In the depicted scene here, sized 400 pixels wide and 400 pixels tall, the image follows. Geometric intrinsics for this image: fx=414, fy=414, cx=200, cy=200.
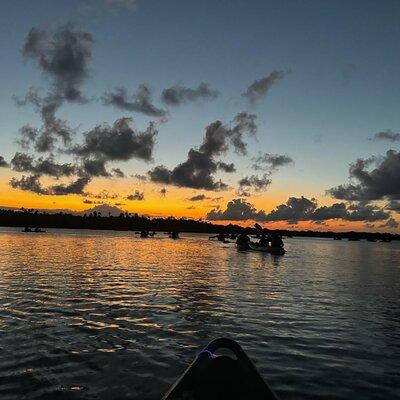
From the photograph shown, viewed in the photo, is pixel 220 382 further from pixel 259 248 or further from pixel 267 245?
pixel 259 248

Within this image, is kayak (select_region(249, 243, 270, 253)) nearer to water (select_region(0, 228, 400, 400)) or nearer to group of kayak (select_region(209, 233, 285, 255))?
group of kayak (select_region(209, 233, 285, 255))

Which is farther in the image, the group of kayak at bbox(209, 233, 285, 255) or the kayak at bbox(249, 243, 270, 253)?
the kayak at bbox(249, 243, 270, 253)

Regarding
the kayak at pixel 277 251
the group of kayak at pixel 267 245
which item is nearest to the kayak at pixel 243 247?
the group of kayak at pixel 267 245

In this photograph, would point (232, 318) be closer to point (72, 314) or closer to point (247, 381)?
point (72, 314)

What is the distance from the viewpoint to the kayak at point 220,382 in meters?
8.35

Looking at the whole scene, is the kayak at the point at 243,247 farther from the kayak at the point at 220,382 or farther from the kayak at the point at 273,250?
the kayak at the point at 220,382

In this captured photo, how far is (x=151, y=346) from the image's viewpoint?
14.8 m

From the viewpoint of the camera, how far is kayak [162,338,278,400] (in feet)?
27.4

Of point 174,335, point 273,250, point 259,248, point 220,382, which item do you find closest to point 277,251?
point 273,250

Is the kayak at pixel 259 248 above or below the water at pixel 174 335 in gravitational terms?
above

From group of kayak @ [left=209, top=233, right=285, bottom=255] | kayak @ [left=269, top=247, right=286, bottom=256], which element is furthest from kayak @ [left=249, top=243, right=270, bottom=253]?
kayak @ [left=269, top=247, right=286, bottom=256]

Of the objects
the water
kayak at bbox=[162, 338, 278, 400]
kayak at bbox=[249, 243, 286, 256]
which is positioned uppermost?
kayak at bbox=[162, 338, 278, 400]

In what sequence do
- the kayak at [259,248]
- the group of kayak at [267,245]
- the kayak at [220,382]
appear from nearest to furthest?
1. the kayak at [220,382]
2. the group of kayak at [267,245]
3. the kayak at [259,248]

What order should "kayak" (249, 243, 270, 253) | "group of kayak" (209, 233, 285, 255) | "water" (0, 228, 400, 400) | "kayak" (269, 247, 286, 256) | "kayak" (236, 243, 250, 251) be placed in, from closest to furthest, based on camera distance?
"water" (0, 228, 400, 400) < "kayak" (269, 247, 286, 256) < "group of kayak" (209, 233, 285, 255) < "kayak" (249, 243, 270, 253) < "kayak" (236, 243, 250, 251)
